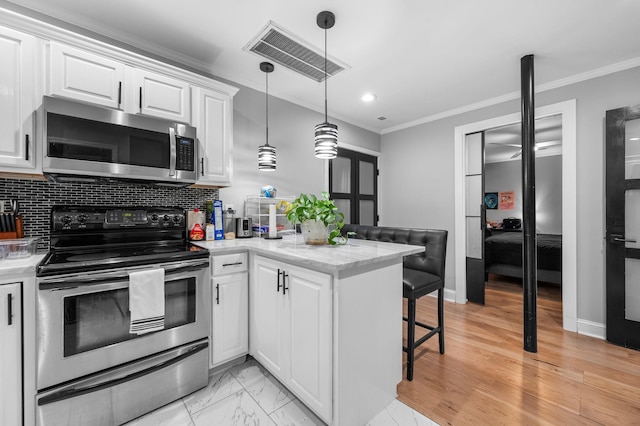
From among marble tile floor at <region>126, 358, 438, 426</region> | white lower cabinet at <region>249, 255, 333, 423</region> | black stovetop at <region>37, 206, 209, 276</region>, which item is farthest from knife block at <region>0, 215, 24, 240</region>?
white lower cabinet at <region>249, 255, 333, 423</region>

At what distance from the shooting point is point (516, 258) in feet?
13.8

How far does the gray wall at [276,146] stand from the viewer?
2850 mm

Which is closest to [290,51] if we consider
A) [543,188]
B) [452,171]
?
[452,171]

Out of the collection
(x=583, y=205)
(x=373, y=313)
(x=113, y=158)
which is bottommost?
(x=373, y=313)

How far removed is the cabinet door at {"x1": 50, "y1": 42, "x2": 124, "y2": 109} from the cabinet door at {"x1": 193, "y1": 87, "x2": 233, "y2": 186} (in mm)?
530

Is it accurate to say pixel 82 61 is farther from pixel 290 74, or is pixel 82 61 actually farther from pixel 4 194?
pixel 290 74

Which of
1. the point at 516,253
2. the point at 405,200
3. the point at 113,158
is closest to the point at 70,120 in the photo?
the point at 113,158

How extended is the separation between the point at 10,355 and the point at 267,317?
4.13ft

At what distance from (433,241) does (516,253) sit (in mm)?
2807

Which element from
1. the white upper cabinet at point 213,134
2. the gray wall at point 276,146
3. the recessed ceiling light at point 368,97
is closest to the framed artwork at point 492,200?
the gray wall at point 276,146

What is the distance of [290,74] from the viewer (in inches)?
109

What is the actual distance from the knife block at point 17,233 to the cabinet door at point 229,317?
1.18 m

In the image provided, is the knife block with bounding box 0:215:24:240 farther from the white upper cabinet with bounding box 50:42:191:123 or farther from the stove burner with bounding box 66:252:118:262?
the white upper cabinet with bounding box 50:42:191:123

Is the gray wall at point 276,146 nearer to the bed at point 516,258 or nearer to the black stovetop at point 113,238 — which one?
the black stovetop at point 113,238
